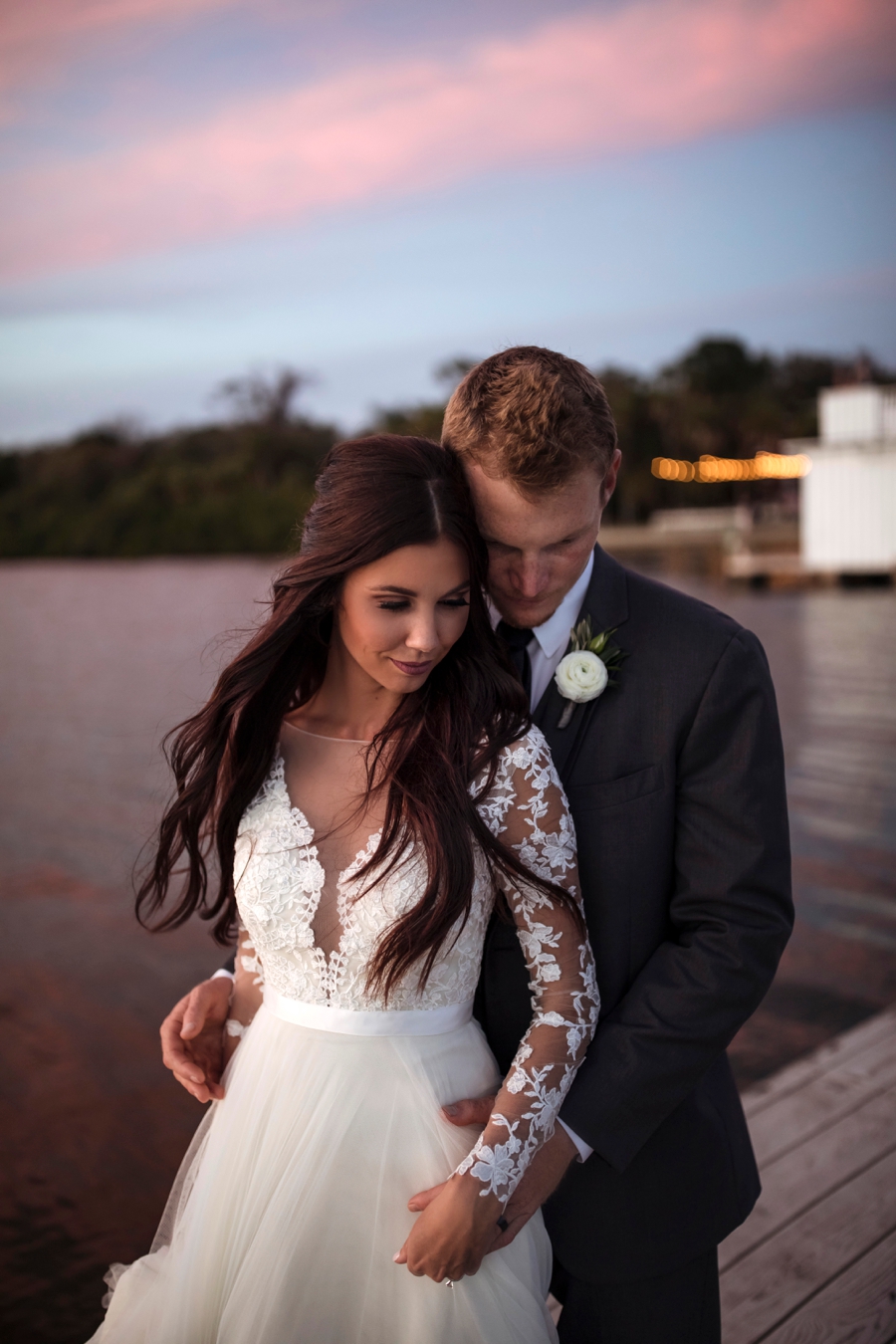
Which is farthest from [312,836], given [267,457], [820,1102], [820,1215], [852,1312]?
[267,457]

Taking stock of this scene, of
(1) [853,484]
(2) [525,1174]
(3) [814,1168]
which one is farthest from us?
(1) [853,484]

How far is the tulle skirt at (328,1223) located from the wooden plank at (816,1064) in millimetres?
1608

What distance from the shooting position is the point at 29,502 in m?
36.2

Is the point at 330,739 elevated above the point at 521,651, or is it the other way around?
Result: the point at 521,651

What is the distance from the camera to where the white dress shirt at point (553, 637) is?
186cm

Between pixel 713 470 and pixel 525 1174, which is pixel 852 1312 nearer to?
pixel 525 1174

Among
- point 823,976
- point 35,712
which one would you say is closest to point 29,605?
point 35,712

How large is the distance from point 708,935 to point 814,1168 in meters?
1.50

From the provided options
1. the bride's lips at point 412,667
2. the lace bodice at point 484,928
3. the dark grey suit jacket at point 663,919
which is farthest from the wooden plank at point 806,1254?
the bride's lips at point 412,667

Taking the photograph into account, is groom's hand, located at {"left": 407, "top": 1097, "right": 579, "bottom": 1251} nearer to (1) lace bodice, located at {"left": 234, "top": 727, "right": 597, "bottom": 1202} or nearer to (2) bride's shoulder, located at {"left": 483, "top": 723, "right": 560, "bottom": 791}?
(1) lace bodice, located at {"left": 234, "top": 727, "right": 597, "bottom": 1202}

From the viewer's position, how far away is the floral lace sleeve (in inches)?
60.6

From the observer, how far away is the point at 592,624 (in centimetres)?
181

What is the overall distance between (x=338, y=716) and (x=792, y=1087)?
208cm

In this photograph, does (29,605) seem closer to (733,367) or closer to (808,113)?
(808,113)
